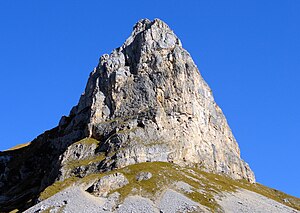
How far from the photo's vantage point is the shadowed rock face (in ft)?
461

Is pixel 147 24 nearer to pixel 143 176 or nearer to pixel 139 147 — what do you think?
pixel 139 147

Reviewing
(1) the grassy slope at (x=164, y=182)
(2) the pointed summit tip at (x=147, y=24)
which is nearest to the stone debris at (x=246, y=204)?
(1) the grassy slope at (x=164, y=182)

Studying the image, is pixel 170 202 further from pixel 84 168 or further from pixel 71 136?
pixel 71 136

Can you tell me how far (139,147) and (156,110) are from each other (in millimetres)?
16998

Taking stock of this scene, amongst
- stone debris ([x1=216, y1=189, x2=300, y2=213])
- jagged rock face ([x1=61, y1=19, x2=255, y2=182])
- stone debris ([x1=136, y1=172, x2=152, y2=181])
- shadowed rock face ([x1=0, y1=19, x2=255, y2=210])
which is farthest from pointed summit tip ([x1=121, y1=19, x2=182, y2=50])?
stone debris ([x1=216, y1=189, x2=300, y2=213])

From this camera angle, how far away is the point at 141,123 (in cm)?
14525

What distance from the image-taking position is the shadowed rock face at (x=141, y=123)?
461ft

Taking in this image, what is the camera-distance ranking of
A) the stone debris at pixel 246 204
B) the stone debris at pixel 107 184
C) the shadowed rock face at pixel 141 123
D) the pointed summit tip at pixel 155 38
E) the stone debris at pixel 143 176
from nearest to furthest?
the stone debris at pixel 246 204 → the stone debris at pixel 107 184 → the stone debris at pixel 143 176 → the shadowed rock face at pixel 141 123 → the pointed summit tip at pixel 155 38

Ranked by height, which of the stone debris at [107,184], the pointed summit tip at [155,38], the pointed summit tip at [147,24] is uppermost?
the pointed summit tip at [147,24]

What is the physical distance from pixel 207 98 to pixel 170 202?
73.8 m

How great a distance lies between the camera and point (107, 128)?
149000 millimetres

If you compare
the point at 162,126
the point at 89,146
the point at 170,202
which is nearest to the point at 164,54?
the point at 162,126

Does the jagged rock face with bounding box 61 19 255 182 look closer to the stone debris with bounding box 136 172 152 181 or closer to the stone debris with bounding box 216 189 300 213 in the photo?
the stone debris with bounding box 136 172 152 181

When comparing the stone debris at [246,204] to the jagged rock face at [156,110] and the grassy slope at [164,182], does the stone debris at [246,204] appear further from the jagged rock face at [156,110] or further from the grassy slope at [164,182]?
the jagged rock face at [156,110]
